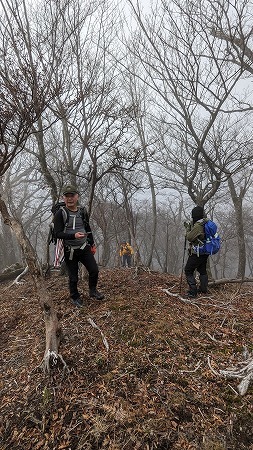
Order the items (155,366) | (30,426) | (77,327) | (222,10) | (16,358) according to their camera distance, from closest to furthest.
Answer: (30,426) → (155,366) → (16,358) → (77,327) → (222,10)

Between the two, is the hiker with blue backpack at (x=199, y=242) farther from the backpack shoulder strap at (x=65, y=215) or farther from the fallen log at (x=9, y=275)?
the fallen log at (x=9, y=275)

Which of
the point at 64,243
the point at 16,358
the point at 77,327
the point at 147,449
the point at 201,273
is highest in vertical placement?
the point at 64,243

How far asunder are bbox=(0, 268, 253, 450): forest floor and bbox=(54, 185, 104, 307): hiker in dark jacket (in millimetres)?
602

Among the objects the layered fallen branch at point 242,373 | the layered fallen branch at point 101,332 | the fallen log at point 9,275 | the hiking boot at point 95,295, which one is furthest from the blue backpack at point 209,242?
the fallen log at point 9,275

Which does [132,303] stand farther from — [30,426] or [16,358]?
[30,426]

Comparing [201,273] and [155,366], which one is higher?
[201,273]

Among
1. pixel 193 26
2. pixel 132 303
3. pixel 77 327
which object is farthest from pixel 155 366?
pixel 193 26

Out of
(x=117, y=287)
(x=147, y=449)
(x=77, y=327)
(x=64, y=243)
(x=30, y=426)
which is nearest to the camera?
(x=147, y=449)

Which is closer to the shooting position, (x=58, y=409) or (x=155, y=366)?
(x=58, y=409)

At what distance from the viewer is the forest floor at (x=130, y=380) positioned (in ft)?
7.88

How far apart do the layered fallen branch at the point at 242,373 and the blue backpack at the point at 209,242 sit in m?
2.33

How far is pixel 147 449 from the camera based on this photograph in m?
2.26

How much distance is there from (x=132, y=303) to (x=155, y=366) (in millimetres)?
1709

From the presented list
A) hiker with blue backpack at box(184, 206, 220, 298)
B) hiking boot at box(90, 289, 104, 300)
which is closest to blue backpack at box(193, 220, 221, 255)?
hiker with blue backpack at box(184, 206, 220, 298)
